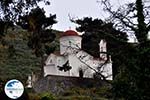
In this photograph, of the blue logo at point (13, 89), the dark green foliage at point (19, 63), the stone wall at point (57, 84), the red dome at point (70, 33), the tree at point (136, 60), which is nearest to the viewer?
the blue logo at point (13, 89)

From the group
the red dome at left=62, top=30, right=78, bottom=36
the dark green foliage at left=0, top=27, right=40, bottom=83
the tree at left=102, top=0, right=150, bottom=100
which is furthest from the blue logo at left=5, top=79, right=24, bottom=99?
the red dome at left=62, top=30, right=78, bottom=36

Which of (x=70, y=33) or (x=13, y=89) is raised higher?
(x=70, y=33)

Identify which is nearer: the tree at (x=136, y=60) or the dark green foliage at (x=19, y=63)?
the tree at (x=136, y=60)

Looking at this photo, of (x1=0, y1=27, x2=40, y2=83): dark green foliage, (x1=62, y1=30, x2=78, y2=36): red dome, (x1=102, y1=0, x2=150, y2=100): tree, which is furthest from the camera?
(x1=62, y1=30, x2=78, y2=36): red dome

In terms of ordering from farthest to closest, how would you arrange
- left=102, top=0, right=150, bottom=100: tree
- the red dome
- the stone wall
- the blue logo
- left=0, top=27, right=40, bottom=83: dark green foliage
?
the red dome
left=0, top=27, right=40, bottom=83: dark green foliage
the stone wall
left=102, top=0, right=150, bottom=100: tree
the blue logo

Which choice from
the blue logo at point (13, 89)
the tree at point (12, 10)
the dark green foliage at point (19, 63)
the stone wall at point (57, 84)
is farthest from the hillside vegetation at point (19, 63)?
the blue logo at point (13, 89)

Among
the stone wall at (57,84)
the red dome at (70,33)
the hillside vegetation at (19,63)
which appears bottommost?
the stone wall at (57,84)

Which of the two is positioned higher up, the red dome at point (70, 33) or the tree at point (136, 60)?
the red dome at point (70, 33)

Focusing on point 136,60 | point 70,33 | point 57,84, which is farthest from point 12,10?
point 70,33

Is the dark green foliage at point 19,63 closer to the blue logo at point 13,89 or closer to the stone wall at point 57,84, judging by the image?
the stone wall at point 57,84

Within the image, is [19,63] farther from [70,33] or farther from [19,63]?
[70,33]

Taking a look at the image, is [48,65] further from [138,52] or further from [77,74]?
[138,52]

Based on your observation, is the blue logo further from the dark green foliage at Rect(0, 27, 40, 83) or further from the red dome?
the red dome

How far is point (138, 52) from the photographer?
17891mm
